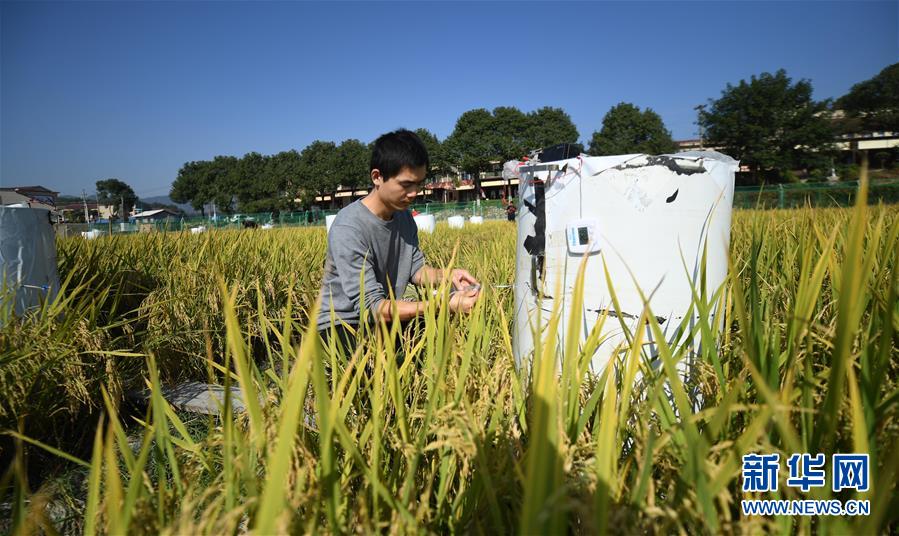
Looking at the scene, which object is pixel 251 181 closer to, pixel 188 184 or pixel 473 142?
pixel 188 184

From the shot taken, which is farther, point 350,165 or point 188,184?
point 188,184

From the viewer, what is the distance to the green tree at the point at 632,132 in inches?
2018

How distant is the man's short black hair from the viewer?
1699 mm

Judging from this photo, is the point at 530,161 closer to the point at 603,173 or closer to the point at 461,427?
the point at 603,173

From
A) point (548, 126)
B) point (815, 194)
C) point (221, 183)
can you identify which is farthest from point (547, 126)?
point (221, 183)

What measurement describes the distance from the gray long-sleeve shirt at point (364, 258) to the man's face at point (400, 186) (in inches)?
5.2

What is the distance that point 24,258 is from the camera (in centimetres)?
184

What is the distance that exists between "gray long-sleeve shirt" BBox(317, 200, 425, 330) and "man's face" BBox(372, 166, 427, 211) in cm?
13

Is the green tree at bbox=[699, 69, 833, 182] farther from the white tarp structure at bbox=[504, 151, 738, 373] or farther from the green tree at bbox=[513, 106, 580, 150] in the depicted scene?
the white tarp structure at bbox=[504, 151, 738, 373]

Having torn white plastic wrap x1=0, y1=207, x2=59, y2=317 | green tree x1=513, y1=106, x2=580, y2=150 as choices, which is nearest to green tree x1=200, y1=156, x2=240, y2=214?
green tree x1=513, y1=106, x2=580, y2=150

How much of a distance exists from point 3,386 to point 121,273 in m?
1.42

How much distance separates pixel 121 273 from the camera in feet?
8.70

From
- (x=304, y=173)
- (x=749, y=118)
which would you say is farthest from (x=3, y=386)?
(x=304, y=173)

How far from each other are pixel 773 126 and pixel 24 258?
157ft
